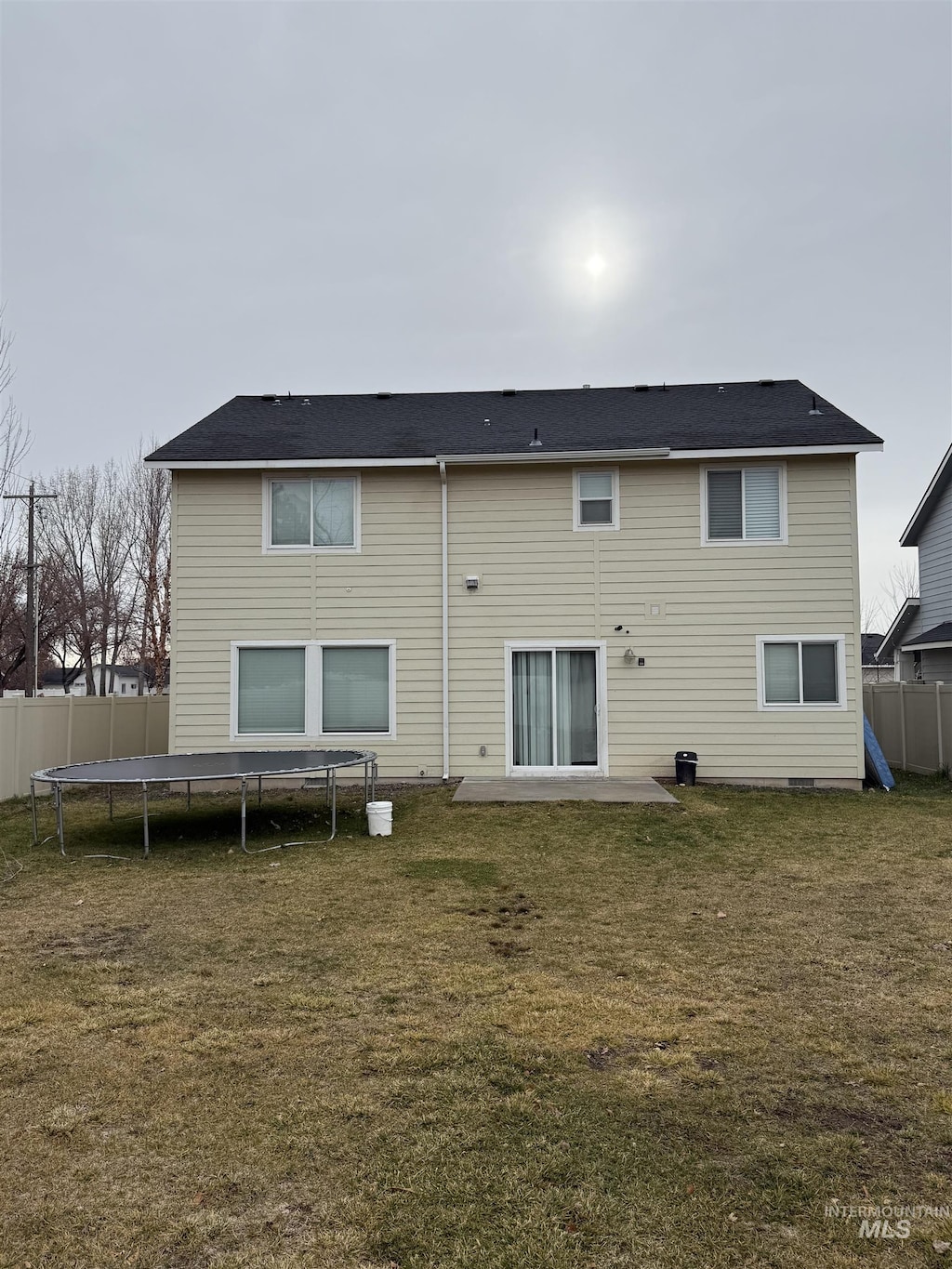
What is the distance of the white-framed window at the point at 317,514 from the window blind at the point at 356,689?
5.68 feet

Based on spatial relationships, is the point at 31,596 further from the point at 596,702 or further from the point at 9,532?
the point at 596,702

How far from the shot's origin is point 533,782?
439 inches

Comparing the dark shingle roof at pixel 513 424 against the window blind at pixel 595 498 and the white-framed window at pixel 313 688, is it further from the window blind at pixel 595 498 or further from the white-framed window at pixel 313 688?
the white-framed window at pixel 313 688

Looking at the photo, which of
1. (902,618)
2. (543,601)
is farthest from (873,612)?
(543,601)

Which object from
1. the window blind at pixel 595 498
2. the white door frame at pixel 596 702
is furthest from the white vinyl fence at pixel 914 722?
the window blind at pixel 595 498

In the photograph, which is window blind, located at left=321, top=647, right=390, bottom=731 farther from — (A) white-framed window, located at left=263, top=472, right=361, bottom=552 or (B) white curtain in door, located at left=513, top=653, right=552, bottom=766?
(B) white curtain in door, located at left=513, top=653, right=552, bottom=766

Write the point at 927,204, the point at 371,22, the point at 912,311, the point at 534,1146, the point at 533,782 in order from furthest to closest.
→ the point at 912,311, the point at 927,204, the point at 371,22, the point at 533,782, the point at 534,1146

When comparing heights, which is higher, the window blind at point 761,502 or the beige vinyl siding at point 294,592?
the window blind at point 761,502

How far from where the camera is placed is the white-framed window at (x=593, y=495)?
12.0m

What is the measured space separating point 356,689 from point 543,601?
125 inches

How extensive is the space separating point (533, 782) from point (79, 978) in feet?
24.4

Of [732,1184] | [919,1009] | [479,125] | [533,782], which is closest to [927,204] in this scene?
[479,125]

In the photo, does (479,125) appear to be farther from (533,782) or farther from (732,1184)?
(732,1184)

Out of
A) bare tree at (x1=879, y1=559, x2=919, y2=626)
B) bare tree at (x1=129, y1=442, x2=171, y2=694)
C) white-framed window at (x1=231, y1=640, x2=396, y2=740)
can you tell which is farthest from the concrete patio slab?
bare tree at (x1=879, y1=559, x2=919, y2=626)
